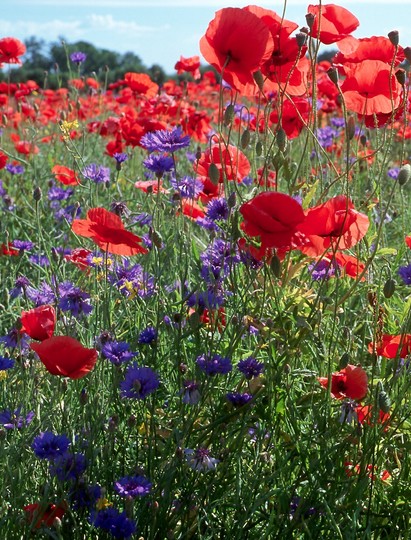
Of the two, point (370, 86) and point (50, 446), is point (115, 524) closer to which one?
point (50, 446)

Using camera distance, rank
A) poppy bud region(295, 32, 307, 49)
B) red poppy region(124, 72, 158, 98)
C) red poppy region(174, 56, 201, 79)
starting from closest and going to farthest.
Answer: poppy bud region(295, 32, 307, 49)
red poppy region(124, 72, 158, 98)
red poppy region(174, 56, 201, 79)

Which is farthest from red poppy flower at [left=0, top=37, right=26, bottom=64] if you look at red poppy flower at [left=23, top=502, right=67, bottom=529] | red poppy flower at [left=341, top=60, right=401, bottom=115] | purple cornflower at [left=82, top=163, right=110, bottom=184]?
red poppy flower at [left=23, top=502, right=67, bottom=529]

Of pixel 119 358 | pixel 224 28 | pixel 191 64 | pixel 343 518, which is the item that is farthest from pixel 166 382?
pixel 191 64

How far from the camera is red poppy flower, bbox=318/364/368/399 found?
5.35 feet

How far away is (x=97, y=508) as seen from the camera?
142 centimetres

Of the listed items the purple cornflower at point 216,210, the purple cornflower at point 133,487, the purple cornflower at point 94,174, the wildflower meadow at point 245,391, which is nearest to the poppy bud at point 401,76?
the wildflower meadow at point 245,391

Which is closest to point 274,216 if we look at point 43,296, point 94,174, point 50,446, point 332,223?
point 332,223

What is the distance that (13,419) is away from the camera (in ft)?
5.50

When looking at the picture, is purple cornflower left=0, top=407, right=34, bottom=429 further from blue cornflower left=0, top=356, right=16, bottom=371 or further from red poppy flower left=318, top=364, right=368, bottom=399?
red poppy flower left=318, top=364, right=368, bottom=399

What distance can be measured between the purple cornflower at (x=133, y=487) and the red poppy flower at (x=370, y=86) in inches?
36.1

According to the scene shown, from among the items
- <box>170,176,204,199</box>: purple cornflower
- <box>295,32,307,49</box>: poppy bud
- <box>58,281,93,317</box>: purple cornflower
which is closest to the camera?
<box>295,32,307,49</box>: poppy bud

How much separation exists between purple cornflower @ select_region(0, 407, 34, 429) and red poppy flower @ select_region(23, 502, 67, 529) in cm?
20

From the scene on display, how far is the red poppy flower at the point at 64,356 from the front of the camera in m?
1.43

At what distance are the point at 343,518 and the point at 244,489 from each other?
200 mm
